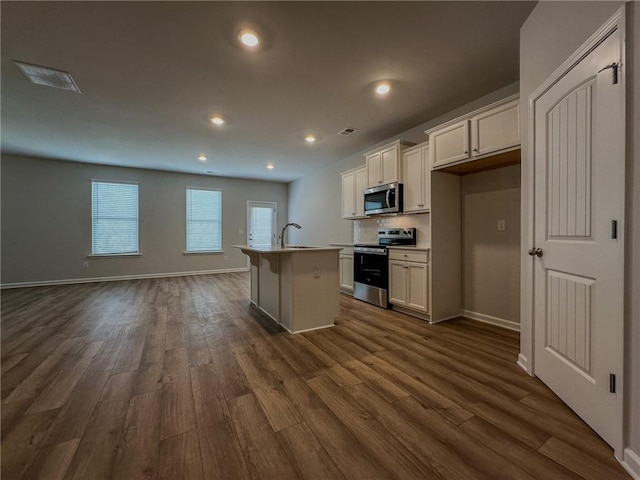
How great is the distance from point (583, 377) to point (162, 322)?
3998mm

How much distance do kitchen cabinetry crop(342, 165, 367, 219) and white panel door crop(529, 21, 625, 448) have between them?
9.31 ft

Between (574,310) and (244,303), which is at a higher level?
(574,310)

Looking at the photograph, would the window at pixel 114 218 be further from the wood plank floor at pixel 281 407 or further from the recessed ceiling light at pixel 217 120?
the recessed ceiling light at pixel 217 120

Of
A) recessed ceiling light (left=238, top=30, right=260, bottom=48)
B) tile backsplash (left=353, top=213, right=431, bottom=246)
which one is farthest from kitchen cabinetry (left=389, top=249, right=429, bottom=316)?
recessed ceiling light (left=238, top=30, right=260, bottom=48)

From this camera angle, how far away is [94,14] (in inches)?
77.3

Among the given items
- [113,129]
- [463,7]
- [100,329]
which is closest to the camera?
[463,7]

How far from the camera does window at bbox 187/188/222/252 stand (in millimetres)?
7234

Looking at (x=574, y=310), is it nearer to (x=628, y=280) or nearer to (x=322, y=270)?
(x=628, y=280)

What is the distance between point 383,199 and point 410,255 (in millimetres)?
993

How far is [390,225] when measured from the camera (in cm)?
438

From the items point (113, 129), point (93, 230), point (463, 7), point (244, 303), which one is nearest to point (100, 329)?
point (244, 303)

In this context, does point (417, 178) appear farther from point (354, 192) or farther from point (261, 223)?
point (261, 223)

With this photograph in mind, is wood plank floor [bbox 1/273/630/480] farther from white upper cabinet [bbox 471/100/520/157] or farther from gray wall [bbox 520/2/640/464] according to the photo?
white upper cabinet [bbox 471/100/520/157]

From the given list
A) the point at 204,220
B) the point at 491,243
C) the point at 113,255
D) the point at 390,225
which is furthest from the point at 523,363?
the point at 113,255
